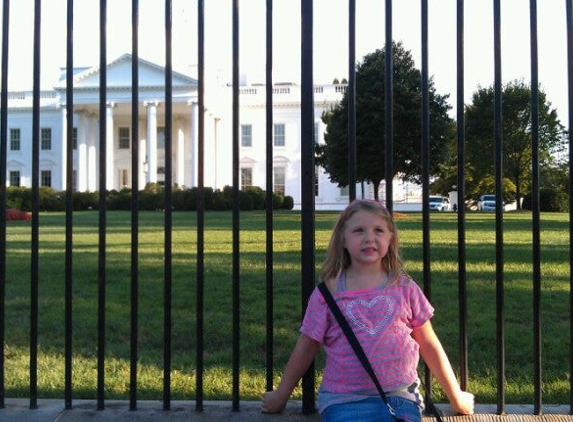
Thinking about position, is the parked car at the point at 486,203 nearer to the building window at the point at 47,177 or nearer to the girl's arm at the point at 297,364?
the building window at the point at 47,177

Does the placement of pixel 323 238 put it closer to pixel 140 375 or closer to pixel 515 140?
pixel 140 375

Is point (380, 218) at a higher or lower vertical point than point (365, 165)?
lower

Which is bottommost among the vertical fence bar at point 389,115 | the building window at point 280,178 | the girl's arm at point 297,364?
the girl's arm at point 297,364

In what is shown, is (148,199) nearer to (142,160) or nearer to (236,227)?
(142,160)

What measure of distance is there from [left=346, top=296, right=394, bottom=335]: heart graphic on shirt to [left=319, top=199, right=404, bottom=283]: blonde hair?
143 millimetres

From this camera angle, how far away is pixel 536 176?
2934 mm

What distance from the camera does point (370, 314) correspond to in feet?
8.41

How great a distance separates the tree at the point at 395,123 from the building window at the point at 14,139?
31.1 m

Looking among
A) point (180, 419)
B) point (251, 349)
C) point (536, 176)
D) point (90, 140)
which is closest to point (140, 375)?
point (251, 349)

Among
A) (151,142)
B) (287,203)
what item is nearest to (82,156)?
(151,142)

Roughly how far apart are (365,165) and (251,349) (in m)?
21.4

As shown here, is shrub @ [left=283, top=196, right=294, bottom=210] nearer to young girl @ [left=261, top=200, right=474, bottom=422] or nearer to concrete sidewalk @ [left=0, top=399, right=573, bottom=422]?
concrete sidewalk @ [left=0, top=399, right=573, bottom=422]

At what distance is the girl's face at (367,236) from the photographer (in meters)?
2.62

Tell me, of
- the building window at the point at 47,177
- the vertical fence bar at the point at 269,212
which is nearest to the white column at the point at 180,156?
the building window at the point at 47,177
